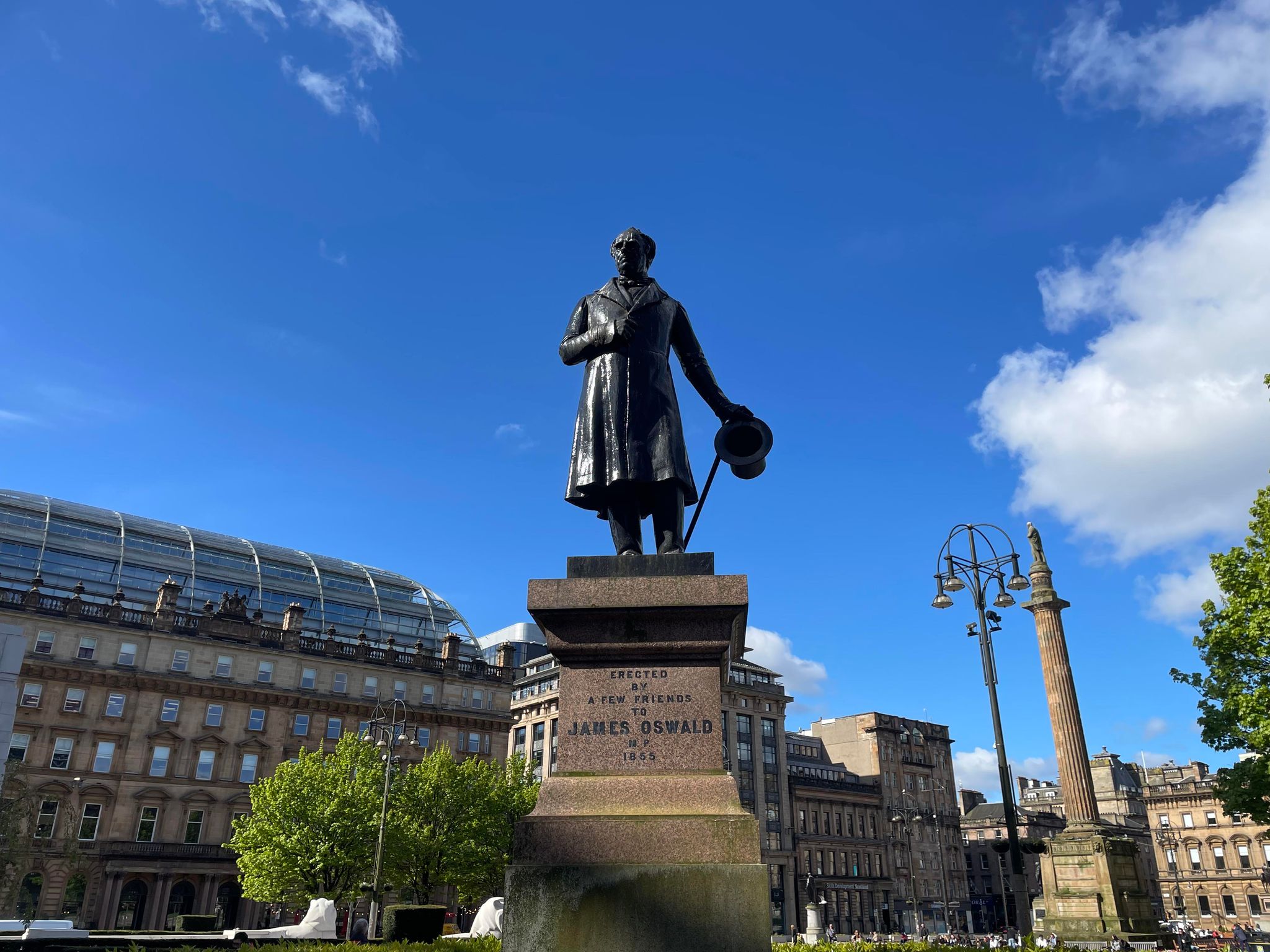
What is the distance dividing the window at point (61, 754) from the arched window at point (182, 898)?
9.57 metres

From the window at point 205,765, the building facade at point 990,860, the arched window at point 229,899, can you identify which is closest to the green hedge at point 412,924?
the arched window at point 229,899

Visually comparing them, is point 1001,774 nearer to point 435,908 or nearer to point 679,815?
point 435,908

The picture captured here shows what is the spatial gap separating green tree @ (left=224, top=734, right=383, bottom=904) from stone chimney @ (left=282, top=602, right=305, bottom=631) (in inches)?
824

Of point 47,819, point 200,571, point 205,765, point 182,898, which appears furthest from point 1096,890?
point 200,571

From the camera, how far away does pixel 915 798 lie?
99125mm

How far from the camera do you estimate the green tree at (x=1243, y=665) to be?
2416cm

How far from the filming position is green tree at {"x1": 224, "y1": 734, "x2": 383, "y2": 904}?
40.4 meters

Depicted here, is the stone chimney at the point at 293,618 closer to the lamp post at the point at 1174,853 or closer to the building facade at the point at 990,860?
the building facade at the point at 990,860

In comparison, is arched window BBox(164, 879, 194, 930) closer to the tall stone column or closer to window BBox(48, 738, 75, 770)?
window BBox(48, 738, 75, 770)

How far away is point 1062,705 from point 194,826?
49.3 metres

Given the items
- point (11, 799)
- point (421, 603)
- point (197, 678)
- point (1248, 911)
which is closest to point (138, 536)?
point (197, 678)

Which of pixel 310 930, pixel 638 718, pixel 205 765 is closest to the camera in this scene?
pixel 638 718

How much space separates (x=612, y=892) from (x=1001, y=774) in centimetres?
1470

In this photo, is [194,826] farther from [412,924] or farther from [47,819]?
[412,924]
